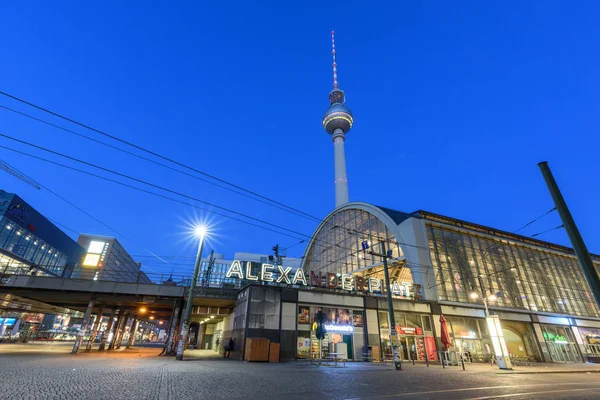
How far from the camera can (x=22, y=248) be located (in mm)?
65688

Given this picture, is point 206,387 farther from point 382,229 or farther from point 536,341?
point 536,341

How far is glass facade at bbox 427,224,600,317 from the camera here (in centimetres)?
3531

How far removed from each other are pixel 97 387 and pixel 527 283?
49962 mm

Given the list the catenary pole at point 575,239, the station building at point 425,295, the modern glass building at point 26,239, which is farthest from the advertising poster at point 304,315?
the modern glass building at point 26,239

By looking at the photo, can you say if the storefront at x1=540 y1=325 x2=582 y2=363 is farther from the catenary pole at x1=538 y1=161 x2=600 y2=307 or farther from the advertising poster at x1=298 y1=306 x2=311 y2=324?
the catenary pole at x1=538 y1=161 x2=600 y2=307

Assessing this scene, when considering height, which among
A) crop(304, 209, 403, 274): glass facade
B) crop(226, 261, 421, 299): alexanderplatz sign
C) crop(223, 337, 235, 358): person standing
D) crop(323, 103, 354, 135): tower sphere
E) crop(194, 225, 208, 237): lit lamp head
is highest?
crop(323, 103, 354, 135): tower sphere

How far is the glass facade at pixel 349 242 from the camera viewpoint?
133 ft

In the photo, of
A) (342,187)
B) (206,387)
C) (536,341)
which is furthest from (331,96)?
(206,387)

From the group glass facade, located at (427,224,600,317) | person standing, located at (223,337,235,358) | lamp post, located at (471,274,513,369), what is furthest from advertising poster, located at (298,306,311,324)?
glass facade, located at (427,224,600,317)

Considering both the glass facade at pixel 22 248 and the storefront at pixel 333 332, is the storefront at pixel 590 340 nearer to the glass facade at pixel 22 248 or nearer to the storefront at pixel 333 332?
the storefront at pixel 333 332

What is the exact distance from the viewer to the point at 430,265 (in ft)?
112

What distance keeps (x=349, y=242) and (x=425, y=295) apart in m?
15.2

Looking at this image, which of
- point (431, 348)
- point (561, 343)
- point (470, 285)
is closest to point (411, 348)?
point (431, 348)

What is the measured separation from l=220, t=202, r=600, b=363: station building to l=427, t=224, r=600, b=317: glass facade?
0.52ft
